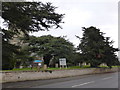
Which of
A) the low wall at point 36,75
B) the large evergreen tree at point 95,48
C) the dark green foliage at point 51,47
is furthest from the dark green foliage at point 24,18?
the dark green foliage at point 51,47

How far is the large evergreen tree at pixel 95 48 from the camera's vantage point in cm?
3459

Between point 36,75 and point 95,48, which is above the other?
point 95,48

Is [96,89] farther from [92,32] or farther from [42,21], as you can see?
[92,32]

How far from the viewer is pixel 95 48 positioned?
35.2 metres

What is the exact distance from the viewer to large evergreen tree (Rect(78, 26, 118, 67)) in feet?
113

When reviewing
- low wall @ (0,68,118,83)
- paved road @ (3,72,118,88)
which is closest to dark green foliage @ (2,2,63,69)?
paved road @ (3,72,118,88)

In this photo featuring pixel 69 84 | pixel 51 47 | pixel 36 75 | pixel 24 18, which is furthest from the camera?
pixel 51 47

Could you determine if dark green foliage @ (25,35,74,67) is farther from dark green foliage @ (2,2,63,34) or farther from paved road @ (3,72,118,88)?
dark green foliage @ (2,2,63,34)

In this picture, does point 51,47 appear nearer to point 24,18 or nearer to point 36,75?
point 36,75

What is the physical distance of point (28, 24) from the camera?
476 inches

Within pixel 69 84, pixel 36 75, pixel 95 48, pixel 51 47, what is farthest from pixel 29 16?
pixel 51 47

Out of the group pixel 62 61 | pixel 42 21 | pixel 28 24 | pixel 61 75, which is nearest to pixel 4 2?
pixel 28 24

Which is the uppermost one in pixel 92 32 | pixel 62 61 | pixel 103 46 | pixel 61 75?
pixel 92 32

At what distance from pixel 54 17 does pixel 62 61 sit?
15.9 metres
